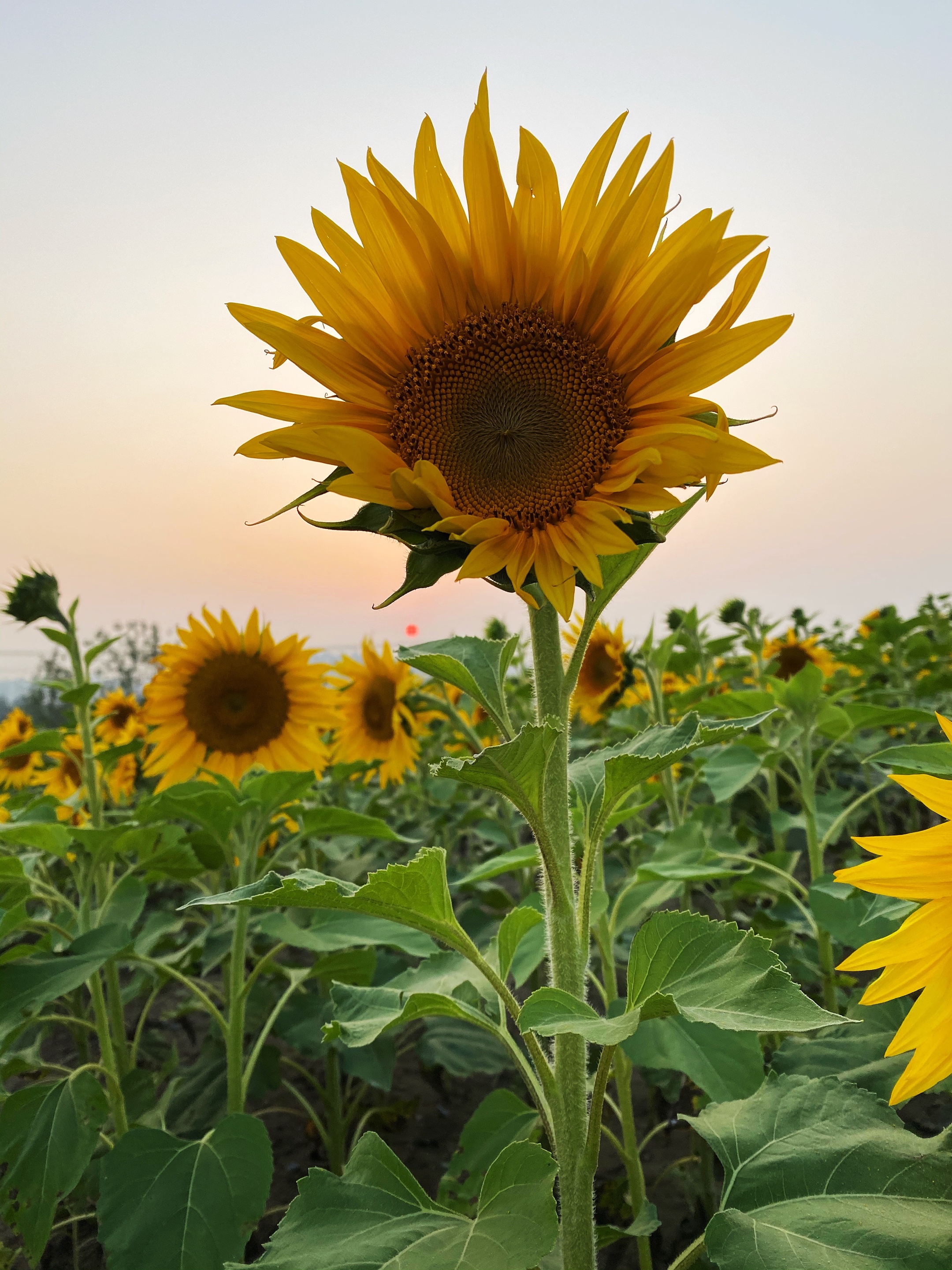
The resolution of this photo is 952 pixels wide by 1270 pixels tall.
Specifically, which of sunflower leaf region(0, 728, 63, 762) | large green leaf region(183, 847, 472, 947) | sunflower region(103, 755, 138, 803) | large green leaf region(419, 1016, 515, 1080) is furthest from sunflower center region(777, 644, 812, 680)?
large green leaf region(183, 847, 472, 947)

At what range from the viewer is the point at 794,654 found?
503cm

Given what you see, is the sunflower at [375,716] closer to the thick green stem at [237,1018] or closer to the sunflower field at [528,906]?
the sunflower field at [528,906]

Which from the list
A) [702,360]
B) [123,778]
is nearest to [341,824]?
[702,360]

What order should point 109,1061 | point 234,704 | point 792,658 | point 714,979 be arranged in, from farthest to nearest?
point 792,658, point 234,704, point 109,1061, point 714,979

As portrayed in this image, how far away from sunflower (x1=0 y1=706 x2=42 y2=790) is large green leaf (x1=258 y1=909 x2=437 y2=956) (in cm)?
361

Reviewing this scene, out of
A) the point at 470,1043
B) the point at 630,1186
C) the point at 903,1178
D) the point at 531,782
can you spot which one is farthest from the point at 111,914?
the point at 903,1178

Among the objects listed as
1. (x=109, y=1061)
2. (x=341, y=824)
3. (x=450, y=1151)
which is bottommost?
(x=450, y=1151)

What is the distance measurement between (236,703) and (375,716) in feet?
3.22

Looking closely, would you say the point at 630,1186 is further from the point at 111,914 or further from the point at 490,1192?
the point at 111,914

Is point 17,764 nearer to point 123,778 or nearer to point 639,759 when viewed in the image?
point 123,778

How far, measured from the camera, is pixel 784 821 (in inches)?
98.7

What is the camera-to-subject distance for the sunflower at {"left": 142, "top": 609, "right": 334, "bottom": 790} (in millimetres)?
3209

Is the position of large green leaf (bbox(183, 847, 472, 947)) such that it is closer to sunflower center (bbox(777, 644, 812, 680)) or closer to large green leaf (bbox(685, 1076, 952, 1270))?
large green leaf (bbox(685, 1076, 952, 1270))

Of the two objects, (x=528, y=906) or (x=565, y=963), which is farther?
(x=528, y=906)
